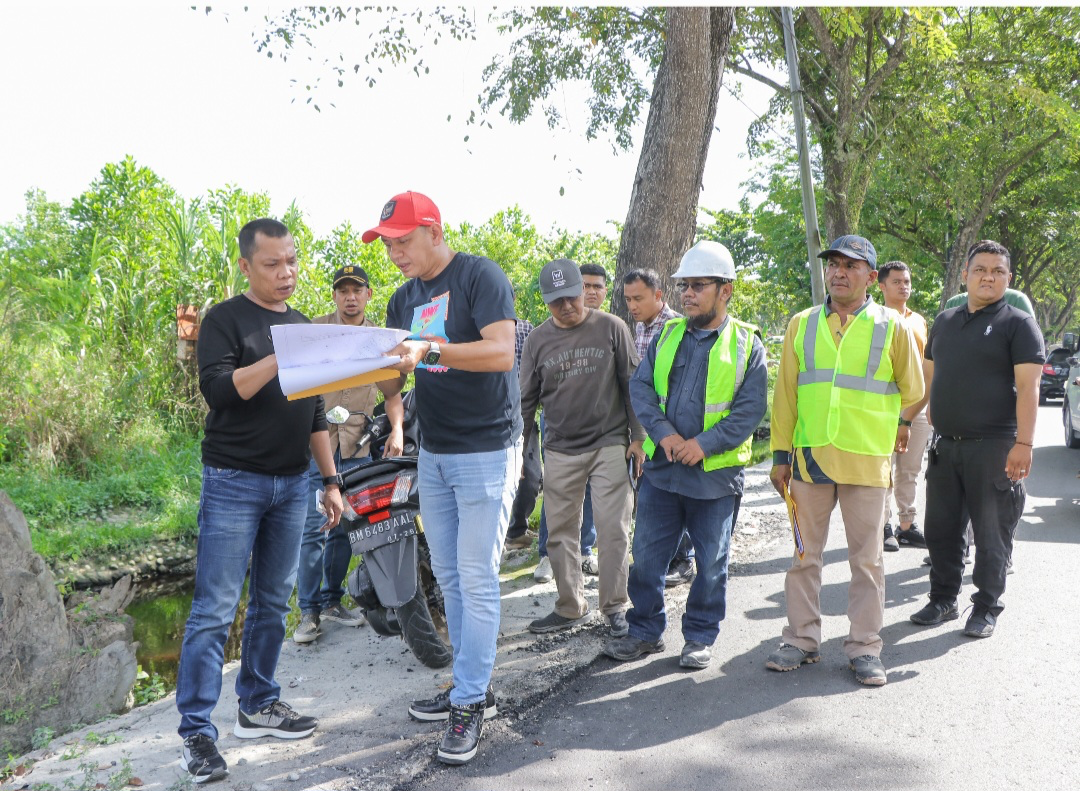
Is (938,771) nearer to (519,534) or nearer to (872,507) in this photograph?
(872,507)

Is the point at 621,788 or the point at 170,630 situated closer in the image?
the point at 621,788

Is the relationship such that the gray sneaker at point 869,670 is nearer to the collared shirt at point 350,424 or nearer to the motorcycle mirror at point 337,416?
the motorcycle mirror at point 337,416

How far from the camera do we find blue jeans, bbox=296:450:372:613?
5328 mm

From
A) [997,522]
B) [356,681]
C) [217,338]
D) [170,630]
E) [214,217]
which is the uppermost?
[214,217]

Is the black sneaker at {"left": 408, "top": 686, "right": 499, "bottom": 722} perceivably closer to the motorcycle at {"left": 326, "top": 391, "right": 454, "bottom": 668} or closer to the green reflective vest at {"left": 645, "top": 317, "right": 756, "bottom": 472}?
the motorcycle at {"left": 326, "top": 391, "right": 454, "bottom": 668}

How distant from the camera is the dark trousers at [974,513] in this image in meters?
5.12

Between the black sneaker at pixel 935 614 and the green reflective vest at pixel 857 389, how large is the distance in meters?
1.35

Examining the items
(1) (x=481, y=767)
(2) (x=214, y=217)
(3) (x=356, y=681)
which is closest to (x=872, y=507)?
(1) (x=481, y=767)

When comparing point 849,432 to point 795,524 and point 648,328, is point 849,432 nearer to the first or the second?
point 795,524

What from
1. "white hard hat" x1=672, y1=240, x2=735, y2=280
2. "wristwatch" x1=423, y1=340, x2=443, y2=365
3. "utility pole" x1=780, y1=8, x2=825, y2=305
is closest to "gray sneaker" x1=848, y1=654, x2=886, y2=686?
"white hard hat" x1=672, y1=240, x2=735, y2=280

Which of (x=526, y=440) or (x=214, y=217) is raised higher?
(x=214, y=217)

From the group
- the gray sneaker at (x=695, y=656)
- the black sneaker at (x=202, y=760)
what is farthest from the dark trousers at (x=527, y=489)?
the black sneaker at (x=202, y=760)

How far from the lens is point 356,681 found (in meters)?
4.54

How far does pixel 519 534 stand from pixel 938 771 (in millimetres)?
4146
